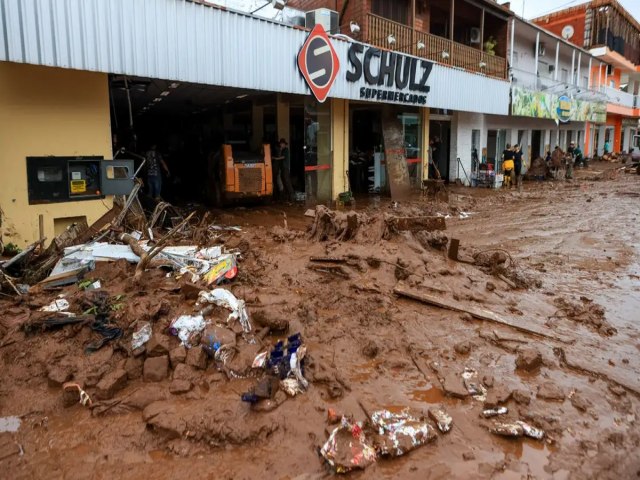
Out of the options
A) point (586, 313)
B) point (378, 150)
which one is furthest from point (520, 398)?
point (378, 150)

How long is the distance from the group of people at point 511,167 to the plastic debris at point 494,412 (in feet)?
58.2

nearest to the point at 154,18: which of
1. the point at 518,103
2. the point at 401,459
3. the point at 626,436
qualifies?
the point at 401,459

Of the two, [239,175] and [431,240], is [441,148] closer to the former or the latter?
[239,175]

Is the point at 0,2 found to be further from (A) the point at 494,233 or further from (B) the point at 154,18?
(A) the point at 494,233

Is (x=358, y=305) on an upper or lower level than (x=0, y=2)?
lower

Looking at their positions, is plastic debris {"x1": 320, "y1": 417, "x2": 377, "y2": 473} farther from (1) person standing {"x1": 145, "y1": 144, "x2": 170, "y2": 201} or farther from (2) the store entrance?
(2) the store entrance

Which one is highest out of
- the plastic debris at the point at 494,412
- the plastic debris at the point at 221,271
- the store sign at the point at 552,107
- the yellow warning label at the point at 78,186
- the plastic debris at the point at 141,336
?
the store sign at the point at 552,107

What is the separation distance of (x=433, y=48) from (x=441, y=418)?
15.9m

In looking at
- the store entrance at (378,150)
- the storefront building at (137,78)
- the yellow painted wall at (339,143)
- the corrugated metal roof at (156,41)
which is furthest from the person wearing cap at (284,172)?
the corrugated metal roof at (156,41)

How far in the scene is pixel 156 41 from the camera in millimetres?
8188

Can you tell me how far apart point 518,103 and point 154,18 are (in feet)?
58.4

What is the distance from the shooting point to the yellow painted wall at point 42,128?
7184 millimetres

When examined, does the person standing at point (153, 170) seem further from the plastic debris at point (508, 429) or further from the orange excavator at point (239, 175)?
the plastic debris at point (508, 429)

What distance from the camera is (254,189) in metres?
12.4
